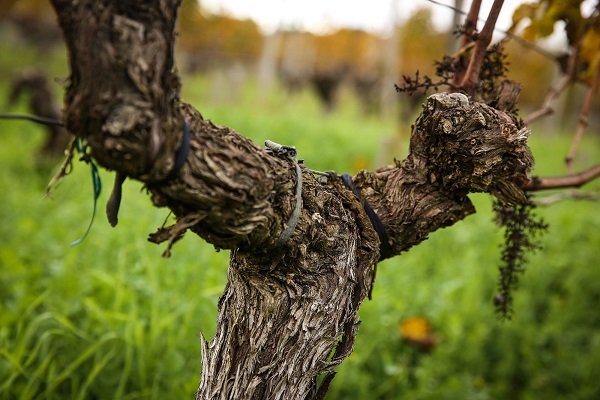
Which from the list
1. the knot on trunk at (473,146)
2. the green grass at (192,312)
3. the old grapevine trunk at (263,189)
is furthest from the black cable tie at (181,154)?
the green grass at (192,312)

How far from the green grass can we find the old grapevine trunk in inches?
47.5

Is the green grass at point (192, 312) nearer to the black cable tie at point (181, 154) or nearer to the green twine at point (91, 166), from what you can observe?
the green twine at point (91, 166)

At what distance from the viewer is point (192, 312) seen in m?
2.79

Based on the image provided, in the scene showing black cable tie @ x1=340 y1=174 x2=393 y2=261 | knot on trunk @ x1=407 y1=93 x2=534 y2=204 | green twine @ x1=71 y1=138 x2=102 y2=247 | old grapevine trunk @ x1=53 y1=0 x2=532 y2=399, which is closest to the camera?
old grapevine trunk @ x1=53 y1=0 x2=532 y2=399

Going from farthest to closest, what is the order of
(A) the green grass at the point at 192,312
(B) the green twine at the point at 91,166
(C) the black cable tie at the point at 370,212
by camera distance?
(A) the green grass at the point at 192,312, (C) the black cable tie at the point at 370,212, (B) the green twine at the point at 91,166

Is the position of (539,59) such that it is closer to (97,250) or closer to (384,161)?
(384,161)

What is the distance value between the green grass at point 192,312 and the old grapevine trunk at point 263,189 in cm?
121

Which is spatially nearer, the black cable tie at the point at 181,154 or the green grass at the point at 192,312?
the black cable tie at the point at 181,154

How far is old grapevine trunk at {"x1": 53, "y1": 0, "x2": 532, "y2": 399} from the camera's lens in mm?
811

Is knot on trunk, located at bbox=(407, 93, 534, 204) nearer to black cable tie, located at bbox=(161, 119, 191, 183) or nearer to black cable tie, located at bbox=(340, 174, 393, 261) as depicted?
black cable tie, located at bbox=(340, 174, 393, 261)

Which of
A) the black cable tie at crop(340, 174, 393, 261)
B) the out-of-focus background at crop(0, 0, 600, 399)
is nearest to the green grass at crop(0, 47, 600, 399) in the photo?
the out-of-focus background at crop(0, 0, 600, 399)

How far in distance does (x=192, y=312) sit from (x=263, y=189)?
1.98 m

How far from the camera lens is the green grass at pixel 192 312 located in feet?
7.70

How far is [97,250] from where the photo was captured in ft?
11.4
